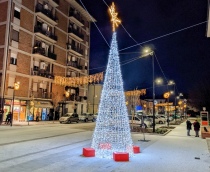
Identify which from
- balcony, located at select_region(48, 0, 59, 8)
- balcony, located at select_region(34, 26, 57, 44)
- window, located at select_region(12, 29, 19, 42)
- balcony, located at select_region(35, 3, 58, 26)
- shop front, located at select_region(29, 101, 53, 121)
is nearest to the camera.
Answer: window, located at select_region(12, 29, 19, 42)

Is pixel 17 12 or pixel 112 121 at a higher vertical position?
pixel 17 12

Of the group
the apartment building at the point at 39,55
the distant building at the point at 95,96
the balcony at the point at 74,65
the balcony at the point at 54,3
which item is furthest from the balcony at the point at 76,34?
the distant building at the point at 95,96

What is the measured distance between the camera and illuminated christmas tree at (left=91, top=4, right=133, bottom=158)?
10.3 meters

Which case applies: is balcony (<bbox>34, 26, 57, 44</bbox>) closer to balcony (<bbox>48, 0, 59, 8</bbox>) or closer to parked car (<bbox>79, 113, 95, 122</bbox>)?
balcony (<bbox>48, 0, 59, 8</bbox>)

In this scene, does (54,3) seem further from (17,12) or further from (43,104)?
(43,104)

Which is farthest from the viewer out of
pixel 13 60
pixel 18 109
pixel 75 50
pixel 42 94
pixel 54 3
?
pixel 75 50

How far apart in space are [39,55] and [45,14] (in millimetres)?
7121

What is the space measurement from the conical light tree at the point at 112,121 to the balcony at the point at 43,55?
29.1m

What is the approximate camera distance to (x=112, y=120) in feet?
34.3

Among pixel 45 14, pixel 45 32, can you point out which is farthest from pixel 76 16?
pixel 45 32

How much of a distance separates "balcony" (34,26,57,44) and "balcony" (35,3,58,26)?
2.09 metres

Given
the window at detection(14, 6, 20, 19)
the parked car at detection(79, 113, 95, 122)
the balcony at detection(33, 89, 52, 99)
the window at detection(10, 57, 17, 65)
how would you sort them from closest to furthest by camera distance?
1. the window at detection(10, 57, 17, 65)
2. the window at detection(14, 6, 20, 19)
3. the balcony at detection(33, 89, 52, 99)
4. the parked car at detection(79, 113, 95, 122)

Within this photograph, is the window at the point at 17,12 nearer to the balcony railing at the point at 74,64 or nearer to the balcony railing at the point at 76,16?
the balcony railing at the point at 74,64

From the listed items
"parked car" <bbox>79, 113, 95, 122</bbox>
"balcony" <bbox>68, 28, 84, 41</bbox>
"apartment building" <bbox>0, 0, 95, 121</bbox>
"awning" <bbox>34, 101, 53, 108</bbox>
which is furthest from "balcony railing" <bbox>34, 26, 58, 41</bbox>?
"parked car" <bbox>79, 113, 95, 122</bbox>
